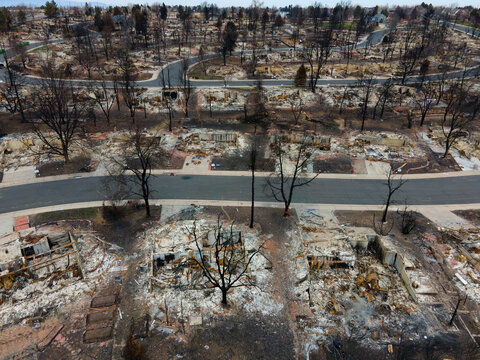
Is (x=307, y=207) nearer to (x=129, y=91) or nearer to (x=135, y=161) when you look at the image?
(x=135, y=161)

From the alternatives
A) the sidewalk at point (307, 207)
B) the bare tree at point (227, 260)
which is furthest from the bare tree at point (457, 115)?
the bare tree at point (227, 260)

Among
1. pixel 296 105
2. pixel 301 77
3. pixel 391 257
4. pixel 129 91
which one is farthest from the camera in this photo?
pixel 301 77

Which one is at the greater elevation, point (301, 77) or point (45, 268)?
point (301, 77)

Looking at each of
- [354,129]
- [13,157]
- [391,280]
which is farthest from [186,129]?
[391,280]

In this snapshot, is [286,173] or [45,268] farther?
[286,173]

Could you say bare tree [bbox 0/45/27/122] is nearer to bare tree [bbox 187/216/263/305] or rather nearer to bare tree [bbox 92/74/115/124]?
bare tree [bbox 92/74/115/124]

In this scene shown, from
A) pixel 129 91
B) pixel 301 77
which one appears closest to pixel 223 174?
pixel 129 91

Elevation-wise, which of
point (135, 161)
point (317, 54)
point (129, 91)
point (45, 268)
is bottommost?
point (45, 268)

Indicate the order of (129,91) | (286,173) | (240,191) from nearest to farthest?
(240,191), (286,173), (129,91)
